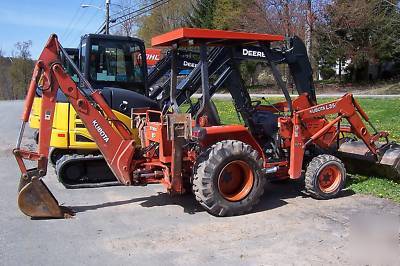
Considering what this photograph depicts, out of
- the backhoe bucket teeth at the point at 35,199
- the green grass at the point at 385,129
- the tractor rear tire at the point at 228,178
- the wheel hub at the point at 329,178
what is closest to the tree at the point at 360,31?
the green grass at the point at 385,129

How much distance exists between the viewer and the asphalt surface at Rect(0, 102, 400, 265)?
5219 mm

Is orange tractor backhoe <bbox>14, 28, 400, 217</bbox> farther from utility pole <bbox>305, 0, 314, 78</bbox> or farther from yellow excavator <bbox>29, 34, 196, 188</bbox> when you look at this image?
utility pole <bbox>305, 0, 314, 78</bbox>

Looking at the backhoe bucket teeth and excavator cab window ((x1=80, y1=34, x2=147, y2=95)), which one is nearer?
the backhoe bucket teeth

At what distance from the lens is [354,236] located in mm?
5824

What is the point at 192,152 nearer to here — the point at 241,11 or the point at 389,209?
the point at 389,209

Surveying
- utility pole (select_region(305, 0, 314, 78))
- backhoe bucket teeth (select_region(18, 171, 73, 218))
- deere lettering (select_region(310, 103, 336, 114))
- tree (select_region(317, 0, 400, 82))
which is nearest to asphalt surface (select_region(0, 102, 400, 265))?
backhoe bucket teeth (select_region(18, 171, 73, 218))

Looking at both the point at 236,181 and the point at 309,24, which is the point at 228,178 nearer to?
the point at 236,181

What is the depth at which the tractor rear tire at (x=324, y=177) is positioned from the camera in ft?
24.5

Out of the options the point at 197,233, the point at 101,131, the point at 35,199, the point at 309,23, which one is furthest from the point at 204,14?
the point at 197,233

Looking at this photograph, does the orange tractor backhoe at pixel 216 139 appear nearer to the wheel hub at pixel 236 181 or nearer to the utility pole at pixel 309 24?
the wheel hub at pixel 236 181

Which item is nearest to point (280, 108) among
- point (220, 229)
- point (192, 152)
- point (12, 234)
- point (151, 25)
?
point (192, 152)

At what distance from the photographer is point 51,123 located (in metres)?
6.77

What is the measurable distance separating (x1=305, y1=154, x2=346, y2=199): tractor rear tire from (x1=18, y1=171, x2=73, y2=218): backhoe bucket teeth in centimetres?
366

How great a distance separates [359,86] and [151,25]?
23639 millimetres
